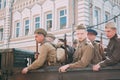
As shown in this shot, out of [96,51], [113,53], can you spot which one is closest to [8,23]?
[96,51]

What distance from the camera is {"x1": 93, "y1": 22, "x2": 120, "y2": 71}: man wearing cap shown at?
3426 millimetres

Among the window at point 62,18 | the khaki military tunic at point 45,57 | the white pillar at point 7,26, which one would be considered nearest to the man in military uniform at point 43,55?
the khaki military tunic at point 45,57

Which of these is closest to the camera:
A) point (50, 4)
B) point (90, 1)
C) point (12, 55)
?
point (12, 55)

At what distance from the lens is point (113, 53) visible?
352 centimetres

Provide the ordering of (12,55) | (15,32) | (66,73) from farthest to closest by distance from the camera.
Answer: (15,32), (12,55), (66,73)

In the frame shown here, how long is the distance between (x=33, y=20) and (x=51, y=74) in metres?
17.2

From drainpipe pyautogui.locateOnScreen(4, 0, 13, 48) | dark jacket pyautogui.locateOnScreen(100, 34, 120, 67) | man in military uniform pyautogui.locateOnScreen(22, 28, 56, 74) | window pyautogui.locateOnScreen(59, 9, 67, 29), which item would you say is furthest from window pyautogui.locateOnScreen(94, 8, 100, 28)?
dark jacket pyautogui.locateOnScreen(100, 34, 120, 67)

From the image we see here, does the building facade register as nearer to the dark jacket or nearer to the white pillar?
the white pillar

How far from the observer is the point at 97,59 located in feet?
13.1

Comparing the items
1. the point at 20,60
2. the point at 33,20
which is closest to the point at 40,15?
the point at 33,20

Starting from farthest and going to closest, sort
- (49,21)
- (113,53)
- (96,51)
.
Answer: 1. (49,21)
2. (96,51)
3. (113,53)

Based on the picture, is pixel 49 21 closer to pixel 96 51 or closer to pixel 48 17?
pixel 48 17

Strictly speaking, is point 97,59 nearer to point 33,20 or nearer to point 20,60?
point 20,60

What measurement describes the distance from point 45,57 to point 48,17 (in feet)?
51.4
